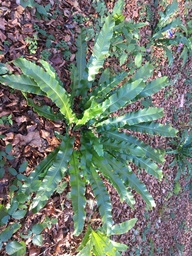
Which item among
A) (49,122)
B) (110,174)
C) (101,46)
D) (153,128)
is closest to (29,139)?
(49,122)

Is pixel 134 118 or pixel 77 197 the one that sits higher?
pixel 134 118

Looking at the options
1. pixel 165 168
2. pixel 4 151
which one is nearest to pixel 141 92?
pixel 4 151

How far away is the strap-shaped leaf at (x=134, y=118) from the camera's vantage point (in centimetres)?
276

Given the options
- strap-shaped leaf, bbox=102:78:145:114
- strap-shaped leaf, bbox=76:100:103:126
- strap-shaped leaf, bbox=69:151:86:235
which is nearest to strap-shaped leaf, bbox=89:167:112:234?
strap-shaped leaf, bbox=69:151:86:235

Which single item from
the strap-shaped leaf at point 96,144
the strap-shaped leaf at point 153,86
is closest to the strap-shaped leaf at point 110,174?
the strap-shaped leaf at point 96,144

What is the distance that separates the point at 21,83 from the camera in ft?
7.84

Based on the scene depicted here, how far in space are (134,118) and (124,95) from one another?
0.23 meters

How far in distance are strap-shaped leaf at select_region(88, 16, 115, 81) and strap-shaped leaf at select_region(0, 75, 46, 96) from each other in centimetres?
54

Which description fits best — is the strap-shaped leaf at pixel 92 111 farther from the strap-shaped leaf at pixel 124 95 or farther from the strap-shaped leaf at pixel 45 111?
the strap-shaped leaf at pixel 45 111

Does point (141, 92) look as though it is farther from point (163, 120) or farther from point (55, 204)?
point (163, 120)

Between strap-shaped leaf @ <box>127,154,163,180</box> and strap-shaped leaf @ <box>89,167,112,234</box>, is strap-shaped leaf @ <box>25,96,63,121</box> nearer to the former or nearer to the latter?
strap-shaped leaf @ <box>89,167,112,234</box>

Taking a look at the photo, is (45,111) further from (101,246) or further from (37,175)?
(101,246)

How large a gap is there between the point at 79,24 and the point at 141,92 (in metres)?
0.95

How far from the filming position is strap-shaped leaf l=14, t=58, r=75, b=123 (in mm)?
2305
